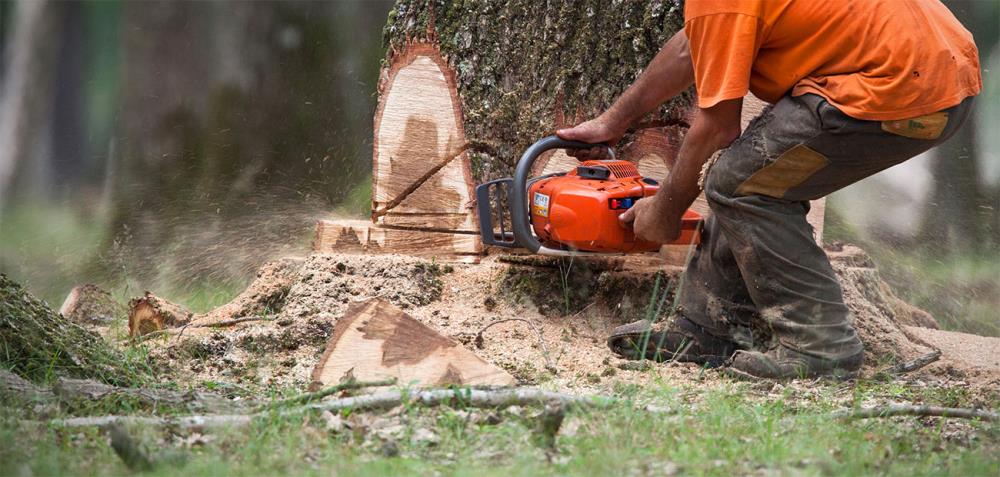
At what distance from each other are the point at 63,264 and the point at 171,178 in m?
1.21

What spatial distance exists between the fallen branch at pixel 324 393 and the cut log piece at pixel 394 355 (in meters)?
0.16

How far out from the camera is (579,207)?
137 inches

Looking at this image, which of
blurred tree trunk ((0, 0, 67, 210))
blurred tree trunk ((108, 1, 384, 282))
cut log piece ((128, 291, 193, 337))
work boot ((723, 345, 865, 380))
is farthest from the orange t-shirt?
blurred tree trunk ((0, 0, 67, 210))

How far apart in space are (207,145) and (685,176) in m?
6.09

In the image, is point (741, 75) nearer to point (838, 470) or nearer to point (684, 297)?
point (684, 297)

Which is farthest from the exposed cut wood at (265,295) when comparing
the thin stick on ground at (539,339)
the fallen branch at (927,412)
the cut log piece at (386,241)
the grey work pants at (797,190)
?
the fallen branch at (927,412)

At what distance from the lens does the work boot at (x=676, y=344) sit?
3.63 metres

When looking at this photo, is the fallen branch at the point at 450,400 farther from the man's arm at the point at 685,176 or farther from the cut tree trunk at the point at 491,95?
the cut tree trunk at the point at 491,95

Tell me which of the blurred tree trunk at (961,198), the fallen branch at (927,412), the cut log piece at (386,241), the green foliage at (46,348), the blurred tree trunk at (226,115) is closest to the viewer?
the fallen branch at (927,412)

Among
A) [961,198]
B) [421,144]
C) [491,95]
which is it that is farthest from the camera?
[961,198]

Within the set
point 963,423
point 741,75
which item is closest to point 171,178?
point 741,75

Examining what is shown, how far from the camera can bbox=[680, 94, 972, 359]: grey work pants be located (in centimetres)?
313

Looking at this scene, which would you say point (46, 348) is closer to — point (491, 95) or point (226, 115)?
point (491, 95)

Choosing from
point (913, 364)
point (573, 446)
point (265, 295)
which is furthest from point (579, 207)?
point (265, 295)
